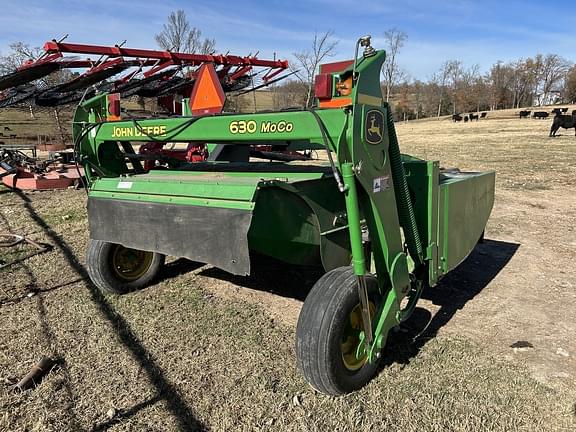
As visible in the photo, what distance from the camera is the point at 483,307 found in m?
4.10

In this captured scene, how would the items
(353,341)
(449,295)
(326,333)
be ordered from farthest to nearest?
(449,295)
(353,341)
(326,333)

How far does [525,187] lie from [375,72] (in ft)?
27.7

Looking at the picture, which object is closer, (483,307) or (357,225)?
(357,225)

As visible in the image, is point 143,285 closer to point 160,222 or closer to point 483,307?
point 160,222

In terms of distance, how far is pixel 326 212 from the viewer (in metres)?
3.06

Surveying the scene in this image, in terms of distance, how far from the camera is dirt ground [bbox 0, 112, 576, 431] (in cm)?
263

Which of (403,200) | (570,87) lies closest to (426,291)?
(403,200)

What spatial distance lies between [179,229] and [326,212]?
3.03 ft

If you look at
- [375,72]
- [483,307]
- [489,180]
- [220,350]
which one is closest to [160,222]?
[220,350]

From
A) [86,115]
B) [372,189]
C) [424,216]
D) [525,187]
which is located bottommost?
[525,187]

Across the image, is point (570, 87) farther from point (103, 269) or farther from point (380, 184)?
point (103, 269)

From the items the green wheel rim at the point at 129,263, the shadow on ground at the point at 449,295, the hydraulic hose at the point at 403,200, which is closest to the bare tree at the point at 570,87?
the shadow on ground at the point at 449,295

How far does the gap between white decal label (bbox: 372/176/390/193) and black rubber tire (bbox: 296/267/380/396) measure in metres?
0.50

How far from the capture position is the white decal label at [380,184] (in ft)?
8.98
